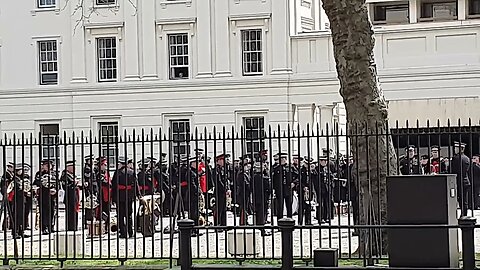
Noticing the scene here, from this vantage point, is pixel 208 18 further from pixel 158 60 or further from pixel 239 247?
pixel 239 247

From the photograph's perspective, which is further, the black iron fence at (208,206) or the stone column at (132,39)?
the stone column at (132,39)

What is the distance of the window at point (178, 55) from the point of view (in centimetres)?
4762

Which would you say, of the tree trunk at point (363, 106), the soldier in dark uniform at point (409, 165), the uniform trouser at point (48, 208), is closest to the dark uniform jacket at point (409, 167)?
the soldier in dark uniform at point (409, 165)

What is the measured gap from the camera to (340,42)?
50.7ft

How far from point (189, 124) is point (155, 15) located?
5.33 metres

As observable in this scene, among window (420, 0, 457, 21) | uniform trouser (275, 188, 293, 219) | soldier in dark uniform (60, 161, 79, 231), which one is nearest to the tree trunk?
uniform trouser (275, 188, 293, 219)

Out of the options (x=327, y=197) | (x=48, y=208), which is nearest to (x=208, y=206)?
(x=327, y=197)

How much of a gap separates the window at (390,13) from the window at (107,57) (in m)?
12.8

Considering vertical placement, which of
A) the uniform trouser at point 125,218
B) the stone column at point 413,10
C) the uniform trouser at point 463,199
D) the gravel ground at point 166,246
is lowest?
the gravel ground at point 166,246

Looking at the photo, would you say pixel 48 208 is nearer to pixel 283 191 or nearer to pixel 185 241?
pixel 283 191

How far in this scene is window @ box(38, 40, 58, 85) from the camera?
49.0m

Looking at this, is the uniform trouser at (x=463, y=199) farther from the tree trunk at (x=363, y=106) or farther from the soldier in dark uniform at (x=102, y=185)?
the soldier in dark uniform at (x=102, y=185)

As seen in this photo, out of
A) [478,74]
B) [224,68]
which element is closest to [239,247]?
[478,74]

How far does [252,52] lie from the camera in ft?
154
